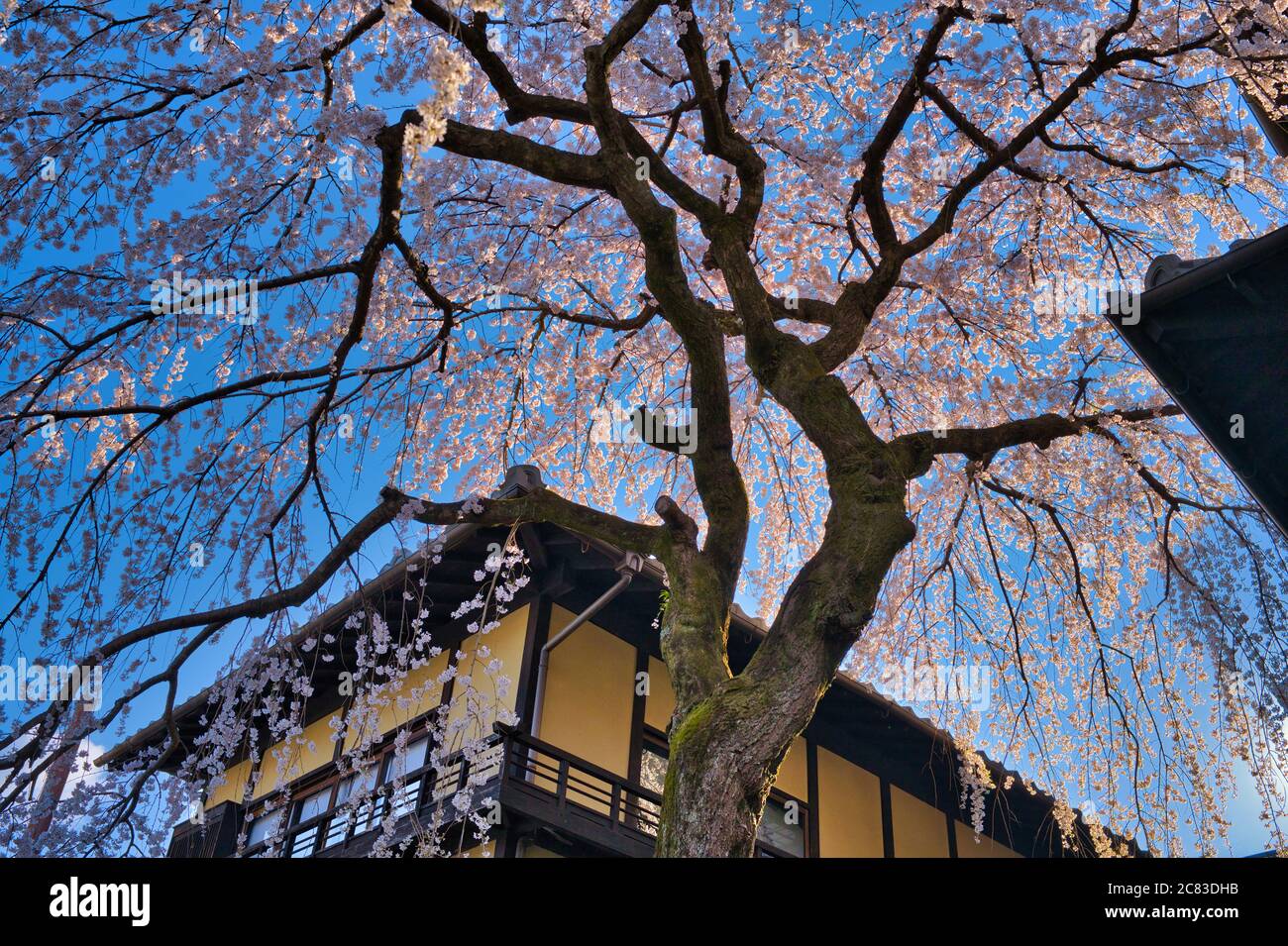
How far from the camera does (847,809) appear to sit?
1175 cm

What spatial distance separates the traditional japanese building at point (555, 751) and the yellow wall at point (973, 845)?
0.52 meters

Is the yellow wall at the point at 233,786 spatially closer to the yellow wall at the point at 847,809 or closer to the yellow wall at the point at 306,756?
the yellow wall at the point at 306,756

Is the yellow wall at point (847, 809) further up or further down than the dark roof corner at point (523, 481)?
further down

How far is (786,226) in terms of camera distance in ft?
32.4

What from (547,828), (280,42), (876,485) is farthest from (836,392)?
(547,828)

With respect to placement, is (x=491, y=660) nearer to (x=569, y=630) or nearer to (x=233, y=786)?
A: (x=569, y=630)

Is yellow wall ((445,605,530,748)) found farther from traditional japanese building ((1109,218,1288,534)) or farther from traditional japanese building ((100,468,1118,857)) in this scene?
traditional japanese building ((1109,218,1288,534))

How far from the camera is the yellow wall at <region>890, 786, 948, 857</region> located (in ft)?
40.5

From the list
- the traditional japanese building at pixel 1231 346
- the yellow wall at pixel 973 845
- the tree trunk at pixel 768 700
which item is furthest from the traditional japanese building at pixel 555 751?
the traditional japanese building at pixel 1231 346

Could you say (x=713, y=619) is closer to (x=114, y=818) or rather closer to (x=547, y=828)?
(x=114, y=818)

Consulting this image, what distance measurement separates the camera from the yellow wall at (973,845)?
43.3ft

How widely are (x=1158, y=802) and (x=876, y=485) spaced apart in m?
4.49

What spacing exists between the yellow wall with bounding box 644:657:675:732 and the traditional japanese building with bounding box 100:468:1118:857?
0.08ft
